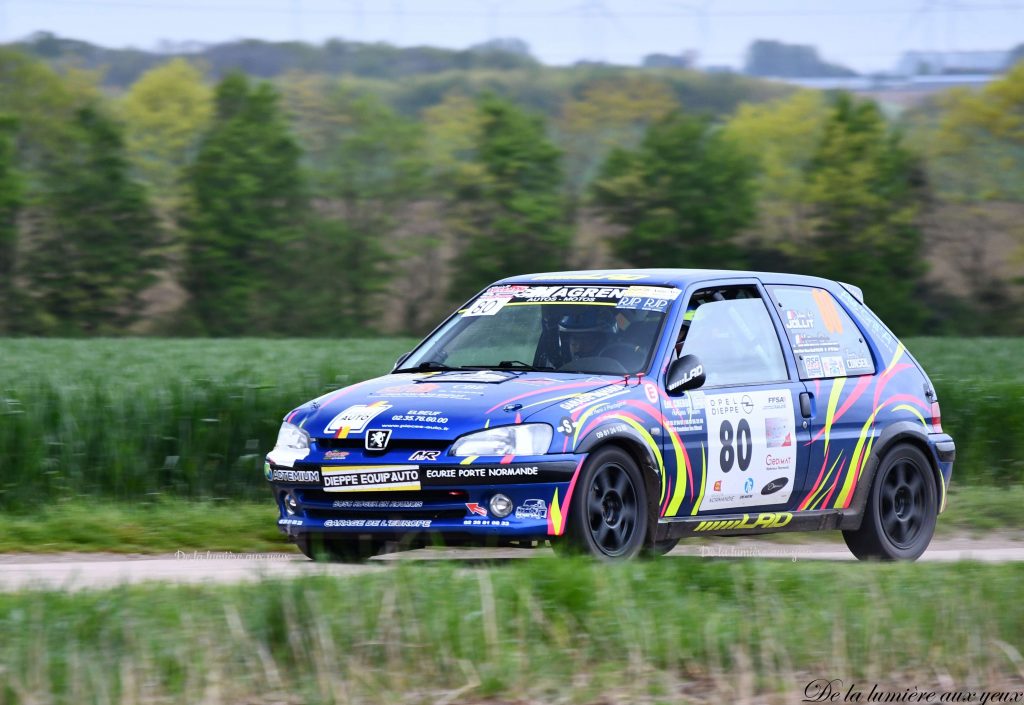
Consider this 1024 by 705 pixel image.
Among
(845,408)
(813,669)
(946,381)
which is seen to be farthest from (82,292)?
(813,669)

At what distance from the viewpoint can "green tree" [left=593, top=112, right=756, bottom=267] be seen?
6431 centimetres

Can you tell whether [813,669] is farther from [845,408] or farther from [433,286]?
[433,286]

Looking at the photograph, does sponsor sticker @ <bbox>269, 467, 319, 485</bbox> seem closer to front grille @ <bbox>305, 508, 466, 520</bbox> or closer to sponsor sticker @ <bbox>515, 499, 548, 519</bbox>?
front grille @ <bbox>305, 508, 466, 520</bbox>

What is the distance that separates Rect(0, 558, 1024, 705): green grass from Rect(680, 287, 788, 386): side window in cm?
281

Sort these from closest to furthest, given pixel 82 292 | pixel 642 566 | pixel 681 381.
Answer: pixel 642 566 → pixel 681 381 → pixel 82 292

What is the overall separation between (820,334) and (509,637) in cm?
490

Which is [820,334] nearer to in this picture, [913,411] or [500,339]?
[913,411]

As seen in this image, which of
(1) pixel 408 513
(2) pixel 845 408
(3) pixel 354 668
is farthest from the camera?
(2) pixel 845 408

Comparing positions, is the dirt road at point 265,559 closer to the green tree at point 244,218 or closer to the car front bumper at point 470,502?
the car front bumper at point 470,502

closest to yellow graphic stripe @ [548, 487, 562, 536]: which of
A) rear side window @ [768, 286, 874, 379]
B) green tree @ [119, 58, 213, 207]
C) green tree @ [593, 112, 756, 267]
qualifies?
rear side window @ [768, 286, 874, 379]

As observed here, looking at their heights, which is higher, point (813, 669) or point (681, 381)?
point (681, 381)

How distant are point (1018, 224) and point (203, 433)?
56.5 metres

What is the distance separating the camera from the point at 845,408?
Result: 10.2 meters

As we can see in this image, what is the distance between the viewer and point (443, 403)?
8.71 meters
